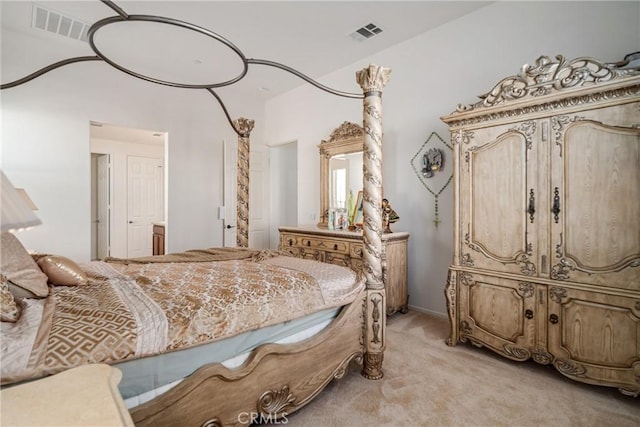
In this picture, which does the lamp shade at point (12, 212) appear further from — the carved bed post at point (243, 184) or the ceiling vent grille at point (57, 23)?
the ceiling vent grille at point (57, 23)

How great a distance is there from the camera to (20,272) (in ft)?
4.92

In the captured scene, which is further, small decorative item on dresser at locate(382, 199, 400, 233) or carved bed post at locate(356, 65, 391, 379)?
small decorative item on dresser at locate(382, 199, 400, 233)

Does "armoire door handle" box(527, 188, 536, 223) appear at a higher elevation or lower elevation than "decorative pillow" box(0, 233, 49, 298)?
higher

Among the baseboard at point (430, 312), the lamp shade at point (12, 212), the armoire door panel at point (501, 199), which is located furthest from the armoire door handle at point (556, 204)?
the lamp shade at point (12, 212)

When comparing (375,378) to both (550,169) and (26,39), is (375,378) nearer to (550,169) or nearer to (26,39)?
(550,169)

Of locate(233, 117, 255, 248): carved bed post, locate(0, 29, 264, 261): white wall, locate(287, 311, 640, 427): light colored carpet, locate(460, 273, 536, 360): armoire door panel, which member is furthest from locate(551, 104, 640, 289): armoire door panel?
locate(0, 29, 264, 261): white wall

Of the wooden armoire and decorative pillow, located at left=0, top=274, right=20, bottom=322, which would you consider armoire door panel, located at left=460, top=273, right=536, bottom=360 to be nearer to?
the wooden armoire

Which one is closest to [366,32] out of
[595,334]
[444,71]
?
[444,71]

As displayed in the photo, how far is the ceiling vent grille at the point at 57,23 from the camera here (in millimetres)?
3145

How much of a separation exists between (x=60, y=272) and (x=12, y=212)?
4.24ft

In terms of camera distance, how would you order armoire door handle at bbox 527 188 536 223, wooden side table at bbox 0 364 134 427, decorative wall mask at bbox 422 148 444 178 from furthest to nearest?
decorative wall mask at bbox 422 148 444 178, armoire door handle at bbox 527 188 536 223, wooden side table at bbox 0 364 134 427

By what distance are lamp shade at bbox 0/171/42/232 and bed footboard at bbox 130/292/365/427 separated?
2.82 ft

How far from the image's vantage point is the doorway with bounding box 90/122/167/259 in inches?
244

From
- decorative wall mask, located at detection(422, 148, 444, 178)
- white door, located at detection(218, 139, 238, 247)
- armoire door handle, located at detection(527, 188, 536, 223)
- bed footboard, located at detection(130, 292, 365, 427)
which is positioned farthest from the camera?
white door, located at detection(218, 139, 238, 247)
